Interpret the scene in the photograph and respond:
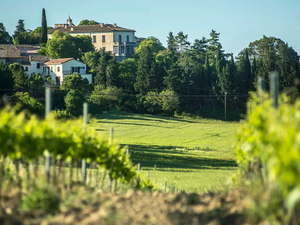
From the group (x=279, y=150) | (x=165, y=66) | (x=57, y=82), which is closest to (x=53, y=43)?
(x=57, y=82)

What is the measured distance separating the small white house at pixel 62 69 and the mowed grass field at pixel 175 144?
1604 cm

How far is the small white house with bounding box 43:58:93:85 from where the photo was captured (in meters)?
97.7

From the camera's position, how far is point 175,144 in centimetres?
5744

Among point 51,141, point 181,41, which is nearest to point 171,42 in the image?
point 181,41

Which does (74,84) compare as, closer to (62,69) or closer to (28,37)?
(62,69)

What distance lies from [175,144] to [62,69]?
4547 cm

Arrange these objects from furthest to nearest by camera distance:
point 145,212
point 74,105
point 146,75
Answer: point 146,75 < point 74,105 < point 145,212

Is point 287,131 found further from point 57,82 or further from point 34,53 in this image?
point 34,53

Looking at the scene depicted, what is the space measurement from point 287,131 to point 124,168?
23.1 ft

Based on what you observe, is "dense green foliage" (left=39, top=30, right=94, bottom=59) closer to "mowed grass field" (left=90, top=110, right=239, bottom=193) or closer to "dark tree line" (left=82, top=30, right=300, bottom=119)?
"dark tree line" (left=82, top=30, right=300, bottom=119)

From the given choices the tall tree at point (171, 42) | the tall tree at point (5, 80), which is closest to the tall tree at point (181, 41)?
the tall tree at point (171, 42)

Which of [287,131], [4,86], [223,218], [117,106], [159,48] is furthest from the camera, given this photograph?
[159,48]

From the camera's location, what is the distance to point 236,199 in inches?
270

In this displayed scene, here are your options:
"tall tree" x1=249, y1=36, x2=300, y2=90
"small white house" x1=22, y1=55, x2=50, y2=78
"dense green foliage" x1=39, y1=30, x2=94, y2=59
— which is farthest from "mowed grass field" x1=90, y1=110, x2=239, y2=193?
"dense green foliage" x1=39, y1=30, x2=94, y2=59
